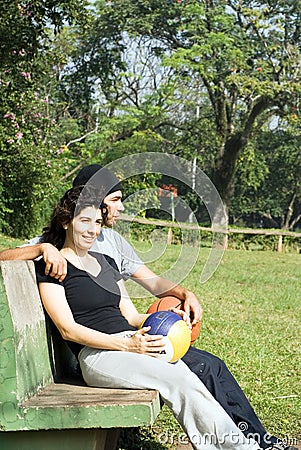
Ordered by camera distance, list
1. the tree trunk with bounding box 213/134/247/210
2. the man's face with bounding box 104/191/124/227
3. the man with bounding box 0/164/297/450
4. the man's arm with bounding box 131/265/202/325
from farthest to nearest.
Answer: the tree trunk with bounding box 213/134/247/210, the man's arm with bounding box 131/265/202/325, the man's face with bounding box 104/191/124/227, the man with bounding box 0/164/297/450

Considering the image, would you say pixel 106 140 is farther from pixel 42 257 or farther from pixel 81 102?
pixel 42 257

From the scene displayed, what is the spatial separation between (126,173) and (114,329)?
1.53 metres

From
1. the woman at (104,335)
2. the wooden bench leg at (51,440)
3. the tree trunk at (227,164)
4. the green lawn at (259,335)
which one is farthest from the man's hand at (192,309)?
the tree trunk at (227,164)

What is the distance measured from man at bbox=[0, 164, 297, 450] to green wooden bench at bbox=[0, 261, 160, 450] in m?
0.21

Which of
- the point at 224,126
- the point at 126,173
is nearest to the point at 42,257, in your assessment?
the point at 126,173

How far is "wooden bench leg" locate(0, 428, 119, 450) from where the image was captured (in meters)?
2.98

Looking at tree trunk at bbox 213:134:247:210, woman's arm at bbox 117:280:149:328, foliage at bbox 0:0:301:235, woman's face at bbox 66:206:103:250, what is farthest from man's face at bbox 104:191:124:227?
tree trunk at bbox 213:134:247:210

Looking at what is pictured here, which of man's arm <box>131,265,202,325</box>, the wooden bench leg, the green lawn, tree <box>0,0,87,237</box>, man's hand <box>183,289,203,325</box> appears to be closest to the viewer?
the wooden bench leg

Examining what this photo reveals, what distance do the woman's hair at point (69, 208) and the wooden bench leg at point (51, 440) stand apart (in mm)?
986

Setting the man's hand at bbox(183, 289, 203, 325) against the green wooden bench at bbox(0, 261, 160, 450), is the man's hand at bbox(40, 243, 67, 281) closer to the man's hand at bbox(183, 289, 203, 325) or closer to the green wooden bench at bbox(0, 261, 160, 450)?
the green wooden bench at bbox(0, 261, 160, 450)

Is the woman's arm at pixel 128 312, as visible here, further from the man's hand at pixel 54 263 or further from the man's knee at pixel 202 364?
the man's hand at pixel 54 263

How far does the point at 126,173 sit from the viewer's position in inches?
187

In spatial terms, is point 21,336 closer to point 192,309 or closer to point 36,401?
point 36,401

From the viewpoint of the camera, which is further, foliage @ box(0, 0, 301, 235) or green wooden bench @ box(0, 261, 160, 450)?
foliage @ box(0, 0, 301, 235)
